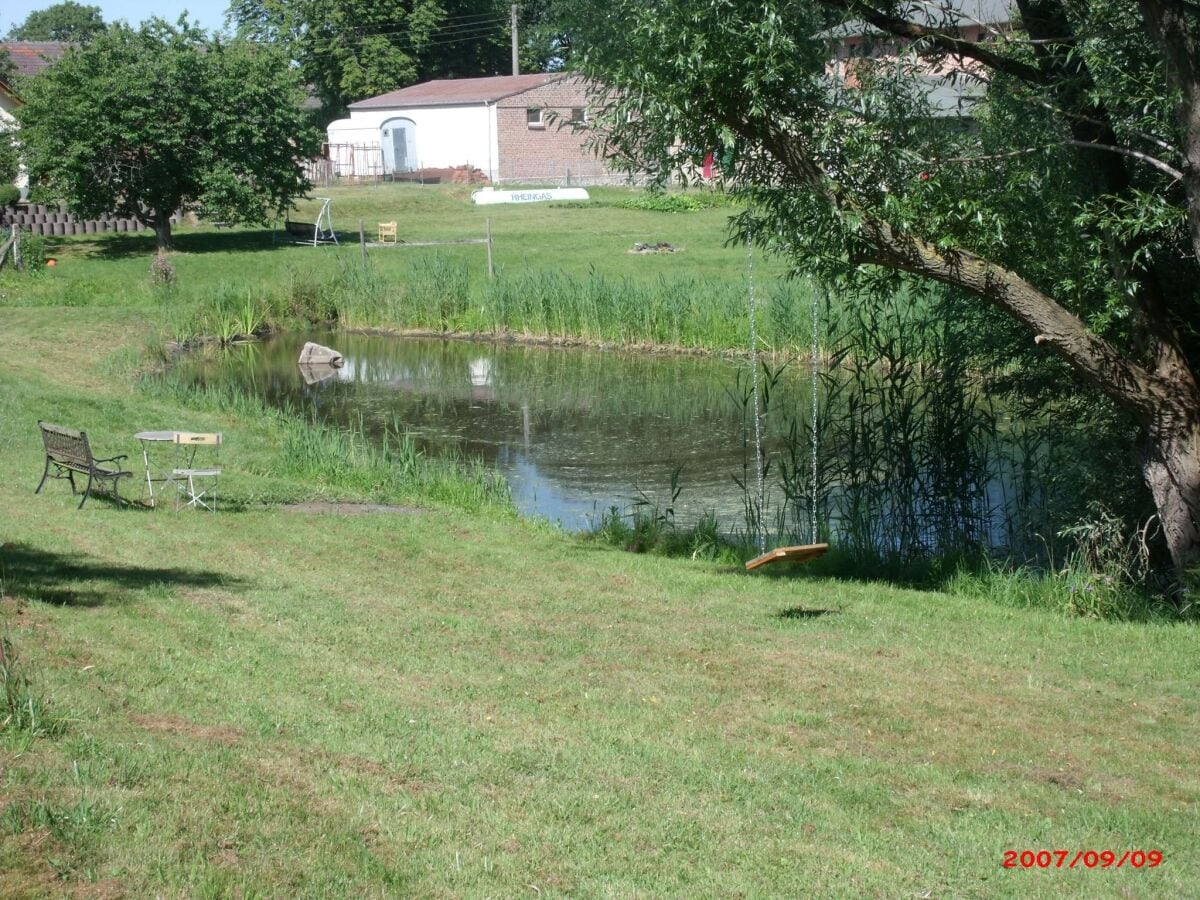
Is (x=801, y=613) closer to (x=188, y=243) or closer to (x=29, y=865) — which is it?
(x=29, y=865)

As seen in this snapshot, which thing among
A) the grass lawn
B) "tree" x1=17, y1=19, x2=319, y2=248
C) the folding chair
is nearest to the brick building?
"tree" x1=17, y1=19, x2=319, y2=248

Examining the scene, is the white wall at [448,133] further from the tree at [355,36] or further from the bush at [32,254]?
the bush at [32,254]

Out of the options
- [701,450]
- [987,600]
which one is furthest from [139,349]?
[987,600]

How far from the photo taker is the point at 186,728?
6602 mm

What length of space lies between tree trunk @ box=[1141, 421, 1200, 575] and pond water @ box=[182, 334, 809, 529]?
233 inches

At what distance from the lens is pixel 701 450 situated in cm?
2105

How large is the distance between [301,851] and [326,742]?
1.41m

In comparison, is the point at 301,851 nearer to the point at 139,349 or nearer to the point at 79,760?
the point at 79,760

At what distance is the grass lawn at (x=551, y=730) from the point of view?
534cm

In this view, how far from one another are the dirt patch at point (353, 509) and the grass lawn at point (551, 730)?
6.56 feet

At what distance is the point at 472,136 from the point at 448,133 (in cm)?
145

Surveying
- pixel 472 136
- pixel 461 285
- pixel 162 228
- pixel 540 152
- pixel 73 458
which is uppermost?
pixel 472 136

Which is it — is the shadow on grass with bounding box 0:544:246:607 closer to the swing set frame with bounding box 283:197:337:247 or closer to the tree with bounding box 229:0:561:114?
A: the swing set frame with bounding box 283:197:337:247

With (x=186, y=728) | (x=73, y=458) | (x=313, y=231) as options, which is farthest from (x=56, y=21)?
(x=186, y=728)
